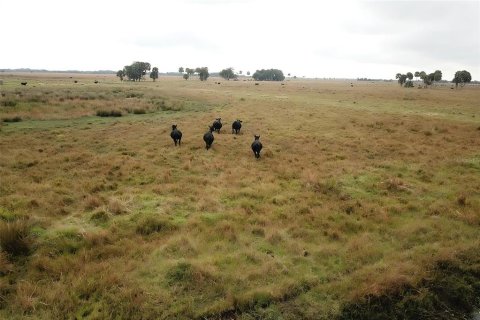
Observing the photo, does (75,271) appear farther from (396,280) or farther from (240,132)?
(240,132)

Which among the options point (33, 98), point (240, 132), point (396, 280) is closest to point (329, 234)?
point (396, 280)

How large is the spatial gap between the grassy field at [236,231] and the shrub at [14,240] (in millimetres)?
33

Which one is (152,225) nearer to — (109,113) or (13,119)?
(13,119)

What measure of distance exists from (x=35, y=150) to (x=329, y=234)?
17.6 m

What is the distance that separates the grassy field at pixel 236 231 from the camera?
301 inches

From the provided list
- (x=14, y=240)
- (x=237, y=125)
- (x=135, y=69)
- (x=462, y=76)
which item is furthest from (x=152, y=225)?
(x=462, y=76)

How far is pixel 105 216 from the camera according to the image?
11156 mm

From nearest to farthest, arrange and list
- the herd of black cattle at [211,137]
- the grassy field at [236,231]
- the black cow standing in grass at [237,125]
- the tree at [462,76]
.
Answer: the grassy field at [236,231]
the herd of black cattle at [211,137]
the black cow standing in grass at [237,125]
the tree at [462,76]

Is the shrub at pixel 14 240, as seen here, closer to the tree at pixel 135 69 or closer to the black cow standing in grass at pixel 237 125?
the black cow standing in grass at pixel 237 125

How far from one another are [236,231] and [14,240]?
6.14 meters

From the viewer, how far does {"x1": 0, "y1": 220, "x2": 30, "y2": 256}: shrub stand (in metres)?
8.96

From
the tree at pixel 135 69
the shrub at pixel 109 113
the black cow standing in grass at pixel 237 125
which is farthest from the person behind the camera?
the tree at pixel 135 69

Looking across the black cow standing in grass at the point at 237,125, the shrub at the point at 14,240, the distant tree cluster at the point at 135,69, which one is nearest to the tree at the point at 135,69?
the distant tree cluster at the point at 135,69

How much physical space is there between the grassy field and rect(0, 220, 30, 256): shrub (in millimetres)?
33
